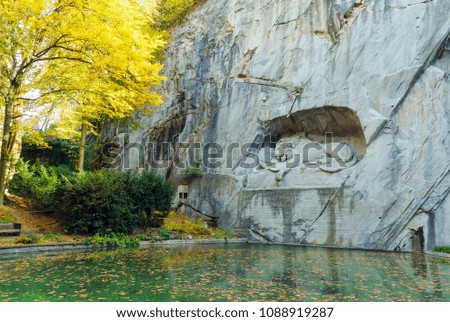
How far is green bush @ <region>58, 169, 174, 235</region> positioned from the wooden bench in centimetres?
163

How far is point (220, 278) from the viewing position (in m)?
6.82

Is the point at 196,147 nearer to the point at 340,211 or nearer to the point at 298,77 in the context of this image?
the point at 298,77

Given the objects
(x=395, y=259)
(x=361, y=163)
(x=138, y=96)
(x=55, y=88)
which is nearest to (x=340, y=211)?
→ (x=361, y=163)

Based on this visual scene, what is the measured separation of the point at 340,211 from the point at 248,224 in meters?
4.07

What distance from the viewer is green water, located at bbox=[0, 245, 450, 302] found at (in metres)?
5.43

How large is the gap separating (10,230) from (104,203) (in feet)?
9.38

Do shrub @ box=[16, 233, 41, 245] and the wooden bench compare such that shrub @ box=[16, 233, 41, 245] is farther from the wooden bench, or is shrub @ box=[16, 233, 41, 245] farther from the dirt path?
the dirt path

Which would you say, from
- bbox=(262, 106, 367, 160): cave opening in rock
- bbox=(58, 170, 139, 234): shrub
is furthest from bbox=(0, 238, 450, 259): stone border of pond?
bbox=(262, 106, 367, 160): cave opening in rock

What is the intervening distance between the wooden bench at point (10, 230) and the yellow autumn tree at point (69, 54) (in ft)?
5.14

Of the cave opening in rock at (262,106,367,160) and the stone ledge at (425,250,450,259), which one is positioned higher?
the cave opening in rock at (262,106,367,160)

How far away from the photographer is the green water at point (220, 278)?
5.43 m

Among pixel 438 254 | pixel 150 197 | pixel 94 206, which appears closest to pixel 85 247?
pixel 94 206

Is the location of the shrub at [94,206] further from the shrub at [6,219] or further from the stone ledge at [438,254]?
the stone ledge at [438,254]

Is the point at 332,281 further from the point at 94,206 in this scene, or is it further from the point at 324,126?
the point at 324,126
